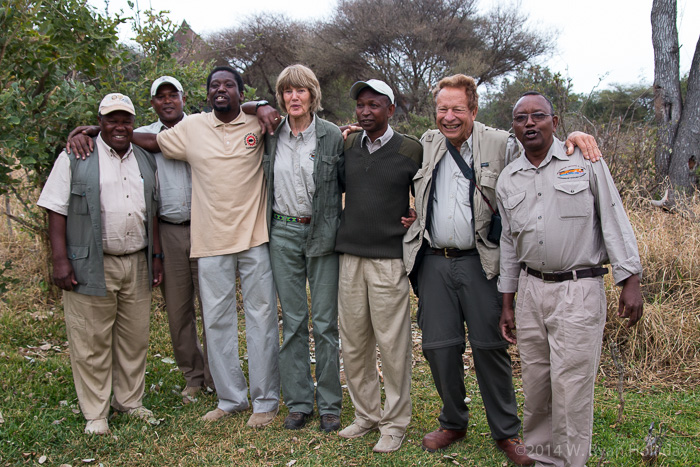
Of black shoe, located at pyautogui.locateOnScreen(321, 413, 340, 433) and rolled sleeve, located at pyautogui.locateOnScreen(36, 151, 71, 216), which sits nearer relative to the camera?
rolled sleeve, located at pyautogui.locateOnScreen(36, 151, 71, 216)

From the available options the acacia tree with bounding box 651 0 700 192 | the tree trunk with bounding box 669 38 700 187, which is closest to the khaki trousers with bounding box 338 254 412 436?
the acacia tree with bounding box 651 0 700 192

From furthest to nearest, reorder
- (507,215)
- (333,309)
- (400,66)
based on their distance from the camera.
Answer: (400,66) → (333,309) → (507,215)

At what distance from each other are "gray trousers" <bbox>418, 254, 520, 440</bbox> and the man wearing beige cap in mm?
2021

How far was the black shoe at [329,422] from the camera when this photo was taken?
413 centimetres

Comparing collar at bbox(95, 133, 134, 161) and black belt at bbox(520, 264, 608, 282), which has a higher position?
collar at bbox(95, 133, 134, 161)

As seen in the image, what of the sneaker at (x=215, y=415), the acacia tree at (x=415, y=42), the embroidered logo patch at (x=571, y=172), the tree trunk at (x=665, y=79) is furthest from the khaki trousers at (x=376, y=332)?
the acacia tree at (x=415, y=42)

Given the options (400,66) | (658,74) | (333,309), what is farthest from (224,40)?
(333,309)

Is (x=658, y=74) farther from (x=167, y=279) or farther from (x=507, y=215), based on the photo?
(x=167, y=279)

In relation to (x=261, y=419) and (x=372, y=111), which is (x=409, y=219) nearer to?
(x=372, y=111)

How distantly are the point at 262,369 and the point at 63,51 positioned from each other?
2955 millimetres

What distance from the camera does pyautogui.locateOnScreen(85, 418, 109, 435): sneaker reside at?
4074mm

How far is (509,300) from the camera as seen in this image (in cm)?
352

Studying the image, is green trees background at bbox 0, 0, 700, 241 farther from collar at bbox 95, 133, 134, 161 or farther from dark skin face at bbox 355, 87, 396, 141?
dark skin face at bbox 355, 87, 396, 141

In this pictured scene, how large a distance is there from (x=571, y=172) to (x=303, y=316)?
2022 mm
